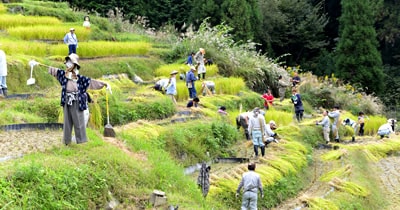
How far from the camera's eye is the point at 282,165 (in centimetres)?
1309

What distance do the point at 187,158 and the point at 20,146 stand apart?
463cm

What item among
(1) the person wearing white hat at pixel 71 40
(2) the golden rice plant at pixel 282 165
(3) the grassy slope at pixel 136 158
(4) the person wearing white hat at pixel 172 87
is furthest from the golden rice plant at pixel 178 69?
(2) the golden rice plant at pixel 282 165

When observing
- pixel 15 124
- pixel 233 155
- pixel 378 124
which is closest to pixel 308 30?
pixel 378 124

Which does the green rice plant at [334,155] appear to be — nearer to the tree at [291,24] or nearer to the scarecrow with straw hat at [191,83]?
the scarecrow with straw hat at [191,83]

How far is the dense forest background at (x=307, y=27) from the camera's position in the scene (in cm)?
3328

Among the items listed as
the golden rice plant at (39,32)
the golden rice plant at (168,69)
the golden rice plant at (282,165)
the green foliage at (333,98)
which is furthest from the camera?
the green foliage at (333,98)

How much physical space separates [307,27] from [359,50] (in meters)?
5.02

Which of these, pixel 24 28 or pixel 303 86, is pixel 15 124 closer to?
pixel 24 28

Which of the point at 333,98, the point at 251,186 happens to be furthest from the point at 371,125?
the point at 251,186

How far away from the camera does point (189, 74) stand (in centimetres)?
1712

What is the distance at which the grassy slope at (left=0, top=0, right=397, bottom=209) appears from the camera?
727 cm

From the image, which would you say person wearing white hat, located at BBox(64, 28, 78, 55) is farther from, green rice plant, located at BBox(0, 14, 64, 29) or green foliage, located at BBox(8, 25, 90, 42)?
green rice plant, located at BBox(0, 14, 64, 29)

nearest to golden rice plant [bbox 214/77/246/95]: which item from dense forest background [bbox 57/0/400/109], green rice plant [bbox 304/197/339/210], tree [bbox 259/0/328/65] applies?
green rice plant [bbox 304/197/339/210]

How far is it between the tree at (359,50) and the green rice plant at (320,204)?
22.5m
